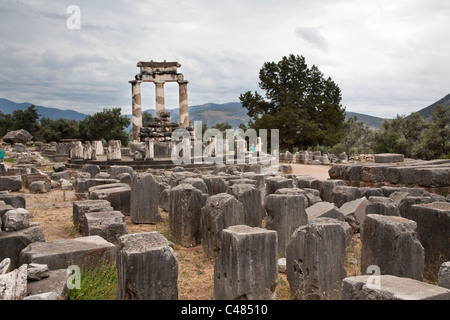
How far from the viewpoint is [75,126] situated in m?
41.0

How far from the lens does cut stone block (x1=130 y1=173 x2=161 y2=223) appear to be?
7.92 meters

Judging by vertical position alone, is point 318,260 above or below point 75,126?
below

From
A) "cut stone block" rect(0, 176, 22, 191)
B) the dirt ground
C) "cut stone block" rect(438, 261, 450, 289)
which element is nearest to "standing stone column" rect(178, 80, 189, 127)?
the dirt ground

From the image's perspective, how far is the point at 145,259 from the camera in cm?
355

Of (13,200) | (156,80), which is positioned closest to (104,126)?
(156,80)

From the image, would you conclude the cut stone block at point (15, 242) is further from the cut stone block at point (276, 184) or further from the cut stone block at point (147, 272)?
the cut stone block at point (276, 184)

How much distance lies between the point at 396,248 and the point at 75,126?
1622 inches

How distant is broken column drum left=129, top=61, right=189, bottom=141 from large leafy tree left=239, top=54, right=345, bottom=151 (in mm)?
10507

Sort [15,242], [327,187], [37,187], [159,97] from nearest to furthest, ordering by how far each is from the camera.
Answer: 1. [15,242]
2. [327,187]
3. [37,187]
4. [159,97]

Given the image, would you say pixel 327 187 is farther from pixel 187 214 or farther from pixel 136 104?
pixel 136 104

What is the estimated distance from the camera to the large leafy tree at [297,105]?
115 feet
